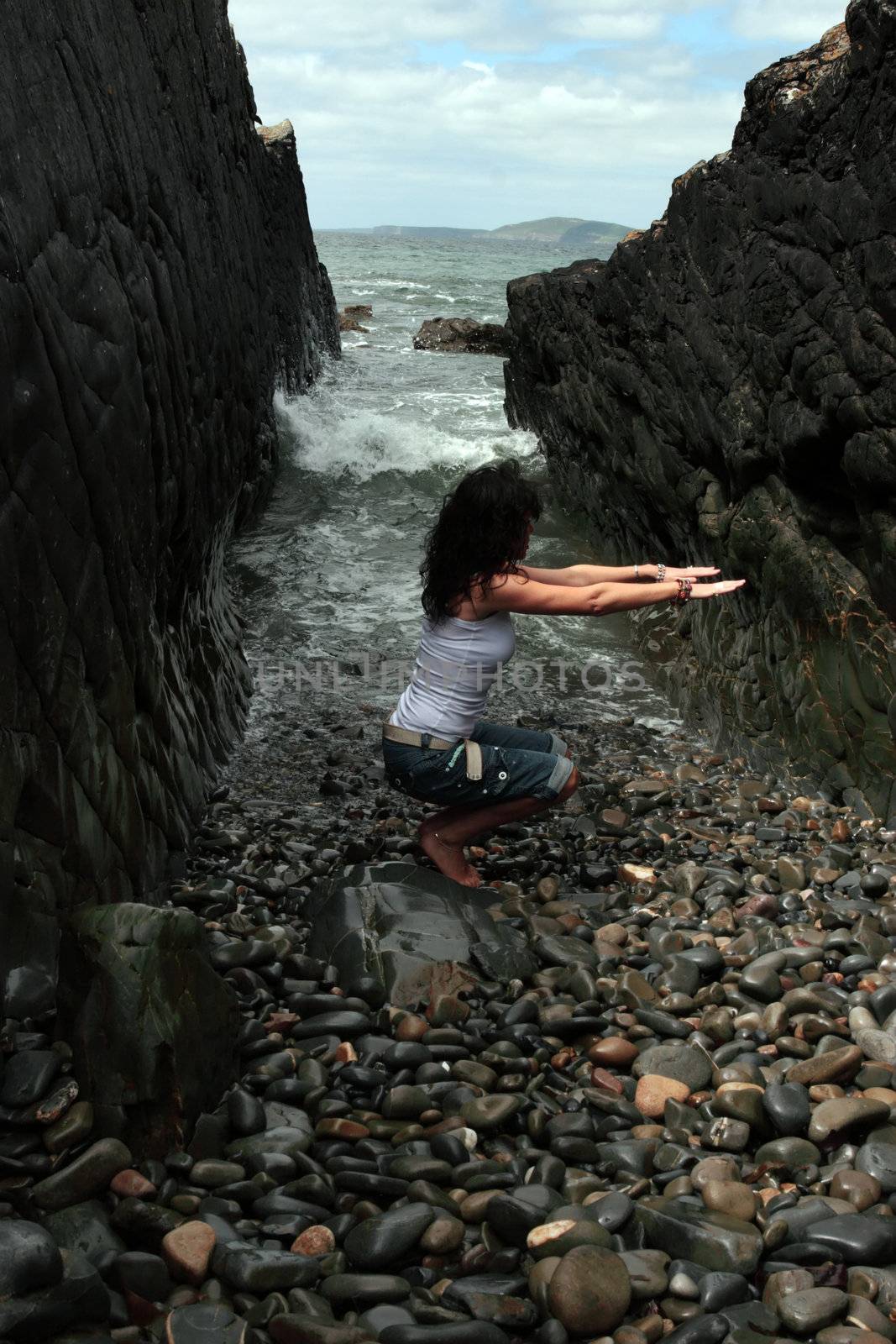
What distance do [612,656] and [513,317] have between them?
690 cm

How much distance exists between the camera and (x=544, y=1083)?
11.6 ft

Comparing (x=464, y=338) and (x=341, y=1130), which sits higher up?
(x=464, y=338)

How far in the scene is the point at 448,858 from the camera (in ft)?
16.8

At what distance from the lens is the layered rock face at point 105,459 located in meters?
3.65

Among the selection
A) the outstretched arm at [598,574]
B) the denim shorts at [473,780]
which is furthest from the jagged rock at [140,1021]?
the outstretched arm at [598,574]

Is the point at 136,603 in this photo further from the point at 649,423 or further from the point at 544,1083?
the point at 649,423

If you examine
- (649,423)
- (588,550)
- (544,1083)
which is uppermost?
(649,423)

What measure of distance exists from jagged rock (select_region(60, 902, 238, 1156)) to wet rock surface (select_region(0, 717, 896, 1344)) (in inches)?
3.0

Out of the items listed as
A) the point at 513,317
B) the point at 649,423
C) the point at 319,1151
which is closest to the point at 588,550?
the point at 649,423

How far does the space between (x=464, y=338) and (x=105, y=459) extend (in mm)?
25342

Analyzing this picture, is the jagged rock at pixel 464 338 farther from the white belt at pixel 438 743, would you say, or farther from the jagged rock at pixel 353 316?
the white belt at pixel 438 743

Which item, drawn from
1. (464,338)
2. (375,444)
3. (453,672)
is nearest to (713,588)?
(453,672)

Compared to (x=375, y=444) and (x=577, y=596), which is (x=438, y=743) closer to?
(x=577, y=596)

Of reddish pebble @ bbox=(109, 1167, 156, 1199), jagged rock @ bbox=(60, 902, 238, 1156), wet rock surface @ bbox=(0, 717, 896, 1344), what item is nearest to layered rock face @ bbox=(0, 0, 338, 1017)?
jagged rock @ bbox=(60, 902, 238, 1156)
